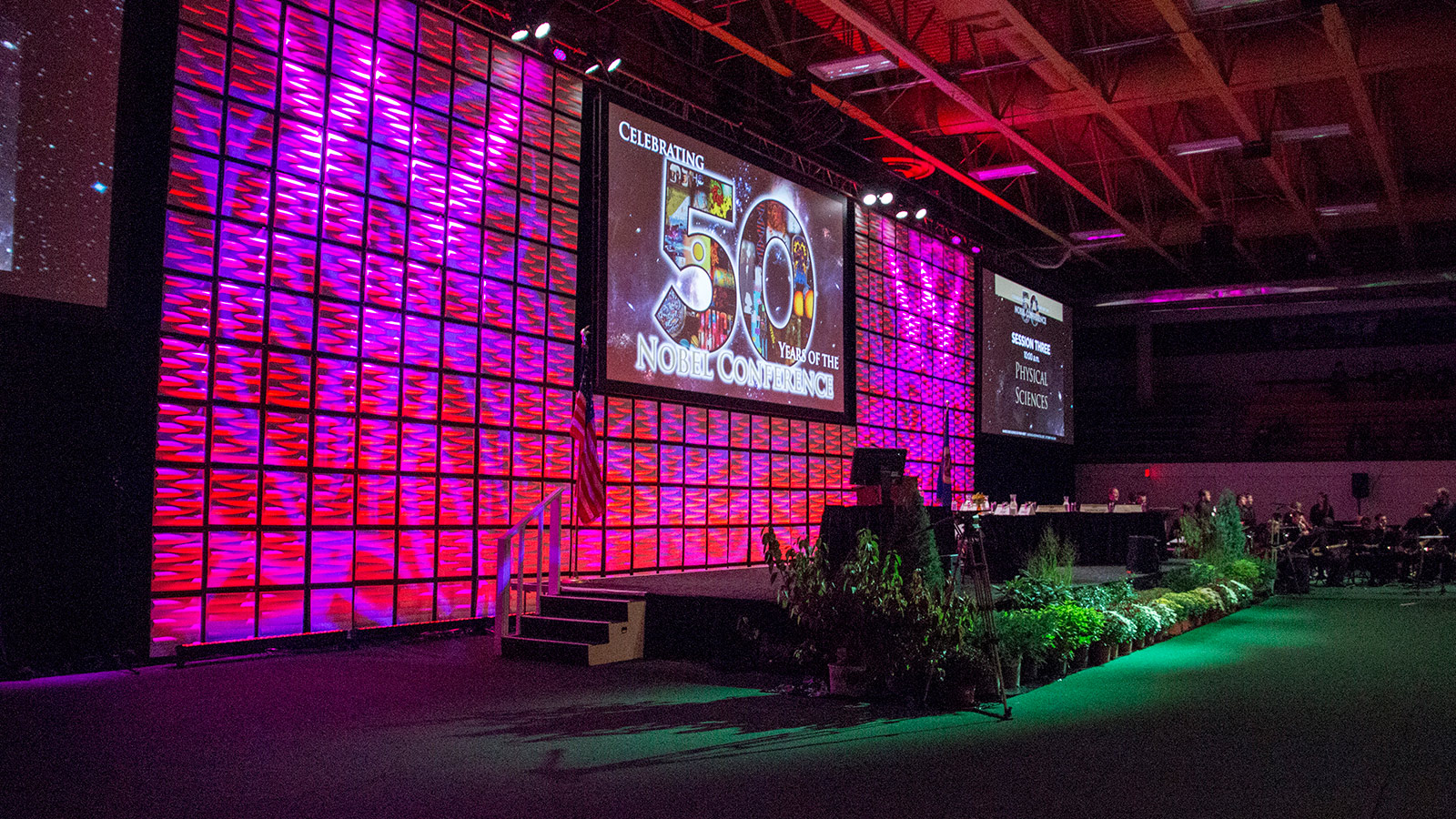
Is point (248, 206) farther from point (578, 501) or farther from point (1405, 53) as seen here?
point (1405, 53)

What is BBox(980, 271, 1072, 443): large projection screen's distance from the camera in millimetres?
18172

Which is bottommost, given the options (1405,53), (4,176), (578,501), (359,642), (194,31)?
(359,642)

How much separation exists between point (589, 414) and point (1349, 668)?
640 cm

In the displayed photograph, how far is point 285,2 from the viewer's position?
816 centimetres

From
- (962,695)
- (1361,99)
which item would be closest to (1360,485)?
(1361,99)

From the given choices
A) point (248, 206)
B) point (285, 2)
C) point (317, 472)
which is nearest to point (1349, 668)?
point (317, 472)

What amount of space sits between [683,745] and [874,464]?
484 centimetres

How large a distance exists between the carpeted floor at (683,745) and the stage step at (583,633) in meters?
0.31

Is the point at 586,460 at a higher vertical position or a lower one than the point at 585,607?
higher

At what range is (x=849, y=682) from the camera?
644cm

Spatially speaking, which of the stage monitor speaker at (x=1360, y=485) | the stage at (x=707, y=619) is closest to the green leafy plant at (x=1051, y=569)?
the stage at (x=707, y=619)

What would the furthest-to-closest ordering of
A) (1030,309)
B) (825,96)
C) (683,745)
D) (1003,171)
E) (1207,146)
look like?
1. (1030,309)
2. (1003,171)
3. (1207,146)
4. (825,96)
5. (683,745)

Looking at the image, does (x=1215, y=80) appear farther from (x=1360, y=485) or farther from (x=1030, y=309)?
(x=1360, y=485)

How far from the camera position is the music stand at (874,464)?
9438mm
